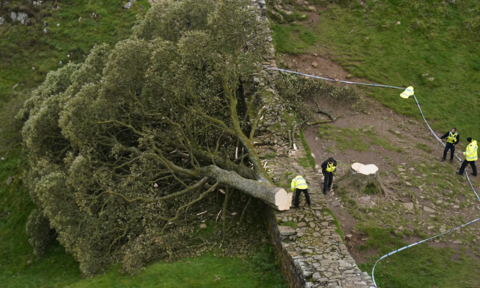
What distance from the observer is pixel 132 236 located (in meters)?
16.1

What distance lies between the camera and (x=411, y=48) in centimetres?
2481

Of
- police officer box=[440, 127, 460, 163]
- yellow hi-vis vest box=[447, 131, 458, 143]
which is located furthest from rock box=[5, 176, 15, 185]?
yellow hi-vis vest box=[447, 131, 458, 143]

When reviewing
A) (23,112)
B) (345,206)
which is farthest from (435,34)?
(23,112)

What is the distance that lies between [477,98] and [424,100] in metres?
2.75

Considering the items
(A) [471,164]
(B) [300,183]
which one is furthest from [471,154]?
(B) [300,183]

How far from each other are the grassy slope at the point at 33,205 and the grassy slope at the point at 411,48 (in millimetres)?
12950

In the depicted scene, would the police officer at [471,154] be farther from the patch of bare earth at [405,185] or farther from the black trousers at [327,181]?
the black trousers at [327,181]

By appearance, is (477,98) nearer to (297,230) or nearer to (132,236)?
(297,230)

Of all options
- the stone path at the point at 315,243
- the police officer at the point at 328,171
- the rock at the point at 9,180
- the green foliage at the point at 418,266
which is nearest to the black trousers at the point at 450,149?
the green foliage at the point at 418,266

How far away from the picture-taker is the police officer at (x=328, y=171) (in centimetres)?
1521

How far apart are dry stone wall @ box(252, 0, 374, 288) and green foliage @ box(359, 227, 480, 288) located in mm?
1618

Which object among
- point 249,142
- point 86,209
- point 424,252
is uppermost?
point 249,142

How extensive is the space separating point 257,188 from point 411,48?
16.3 meters

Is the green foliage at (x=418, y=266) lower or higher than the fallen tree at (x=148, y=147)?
lower
